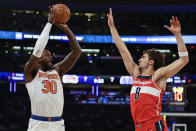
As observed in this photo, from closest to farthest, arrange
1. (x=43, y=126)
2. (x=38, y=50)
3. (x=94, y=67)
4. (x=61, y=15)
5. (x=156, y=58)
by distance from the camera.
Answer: (x=38, y=50), (x=43, y=126), (x=156, y=58), (x=61, y=15), (x=94, y=67)

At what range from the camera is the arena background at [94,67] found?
615 inches

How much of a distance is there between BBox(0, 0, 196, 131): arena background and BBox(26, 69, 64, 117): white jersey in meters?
10.2

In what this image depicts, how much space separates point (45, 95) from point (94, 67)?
44.5ft

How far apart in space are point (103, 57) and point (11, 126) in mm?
6333

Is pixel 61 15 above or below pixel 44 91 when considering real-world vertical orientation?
above

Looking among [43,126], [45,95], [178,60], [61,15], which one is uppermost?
[61,15]

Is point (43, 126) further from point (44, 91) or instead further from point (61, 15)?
point (61, 15)

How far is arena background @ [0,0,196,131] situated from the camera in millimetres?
15633

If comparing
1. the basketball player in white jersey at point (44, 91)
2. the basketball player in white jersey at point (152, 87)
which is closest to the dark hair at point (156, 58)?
the basketball player in white jersey at point (152, 87)

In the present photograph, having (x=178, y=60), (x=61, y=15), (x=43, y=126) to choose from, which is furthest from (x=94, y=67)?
(x=178, y=60)

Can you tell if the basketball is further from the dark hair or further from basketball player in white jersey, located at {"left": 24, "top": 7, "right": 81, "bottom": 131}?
the dark hair

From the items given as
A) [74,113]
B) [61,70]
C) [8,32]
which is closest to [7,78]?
[8,32]

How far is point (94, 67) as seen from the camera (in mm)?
17484

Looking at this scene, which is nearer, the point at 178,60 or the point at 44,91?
the point at 178,60
